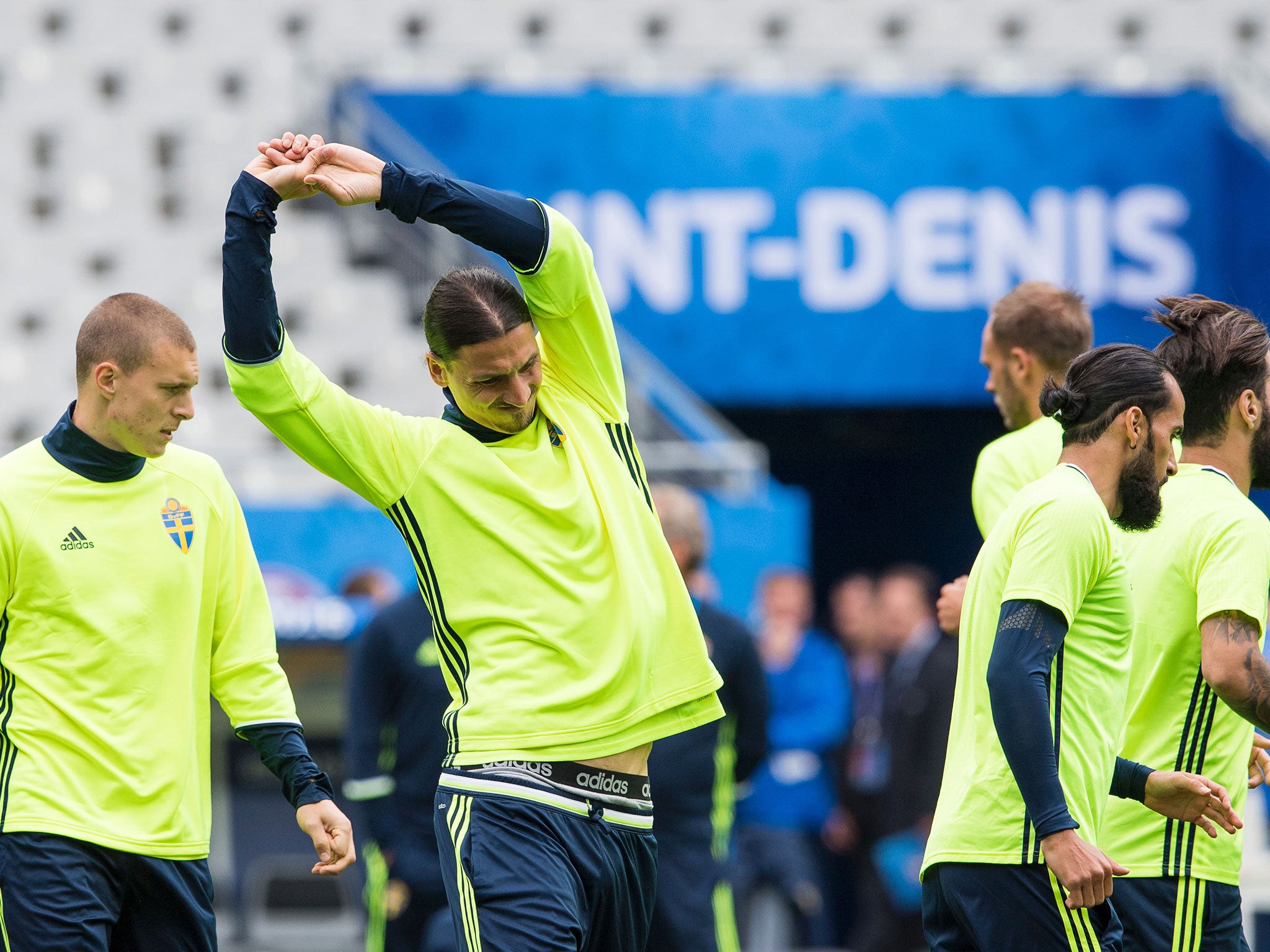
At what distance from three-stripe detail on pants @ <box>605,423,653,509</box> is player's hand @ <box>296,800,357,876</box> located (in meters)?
1.06

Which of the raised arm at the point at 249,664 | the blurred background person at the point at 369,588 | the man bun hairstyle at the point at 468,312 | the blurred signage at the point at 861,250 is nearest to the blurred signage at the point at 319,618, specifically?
the blurred background person at the point at 369,588

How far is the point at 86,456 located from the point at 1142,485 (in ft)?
8.38

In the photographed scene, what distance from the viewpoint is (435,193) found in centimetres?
384

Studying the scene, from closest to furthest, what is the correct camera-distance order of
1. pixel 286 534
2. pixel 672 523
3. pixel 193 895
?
pixel 193 895
pixel 672 523
pixel 286 534

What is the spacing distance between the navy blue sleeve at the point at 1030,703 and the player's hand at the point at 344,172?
167 centimetres

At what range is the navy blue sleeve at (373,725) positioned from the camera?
6574 mm

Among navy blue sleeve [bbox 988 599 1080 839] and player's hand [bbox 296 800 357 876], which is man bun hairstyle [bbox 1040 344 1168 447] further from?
player's hand [bbox 296 800 357 876]

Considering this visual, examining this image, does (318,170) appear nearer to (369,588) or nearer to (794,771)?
(369,588)

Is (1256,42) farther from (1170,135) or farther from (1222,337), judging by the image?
(1222,337)

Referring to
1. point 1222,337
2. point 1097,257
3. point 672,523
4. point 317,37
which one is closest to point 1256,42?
point 1097,257

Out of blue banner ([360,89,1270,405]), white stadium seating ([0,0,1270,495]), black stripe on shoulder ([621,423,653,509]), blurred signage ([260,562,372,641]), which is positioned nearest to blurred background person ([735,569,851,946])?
blurred signage ([260,562,372,641])

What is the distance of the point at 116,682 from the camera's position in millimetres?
4172

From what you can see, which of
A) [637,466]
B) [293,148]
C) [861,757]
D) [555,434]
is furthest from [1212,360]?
[861,757]

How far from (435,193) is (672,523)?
2.88 meters
